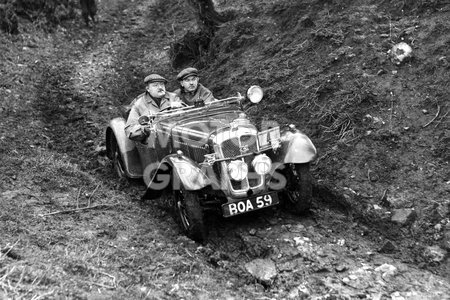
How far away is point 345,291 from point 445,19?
4966mm

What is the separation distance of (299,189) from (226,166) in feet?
2.93

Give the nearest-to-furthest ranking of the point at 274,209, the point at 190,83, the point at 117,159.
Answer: the point at 274,209, the point at 190,83, the point at 117,159

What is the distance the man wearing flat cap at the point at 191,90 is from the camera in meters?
8.46

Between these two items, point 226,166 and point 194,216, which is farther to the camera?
point 226,166

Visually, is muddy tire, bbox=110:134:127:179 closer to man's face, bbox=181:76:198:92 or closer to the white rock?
man's face, bbox=181:76:198:92

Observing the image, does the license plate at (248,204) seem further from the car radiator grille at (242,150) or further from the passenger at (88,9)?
the passenger at (88,9)

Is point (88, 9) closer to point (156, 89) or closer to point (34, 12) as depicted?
point (34, 12)

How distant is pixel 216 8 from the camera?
41.0 ft

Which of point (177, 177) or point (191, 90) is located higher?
point (191, 90)

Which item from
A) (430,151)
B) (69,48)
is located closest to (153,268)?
(430,151)

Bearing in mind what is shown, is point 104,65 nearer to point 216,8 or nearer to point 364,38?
point 216,8

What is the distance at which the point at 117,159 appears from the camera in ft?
28.9

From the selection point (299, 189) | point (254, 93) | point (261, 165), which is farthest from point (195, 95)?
point (299, 189)

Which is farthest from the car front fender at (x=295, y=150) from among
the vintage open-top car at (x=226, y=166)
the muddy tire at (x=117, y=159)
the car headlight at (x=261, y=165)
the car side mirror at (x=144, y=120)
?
the muddy tire at (x=117, y=159)
